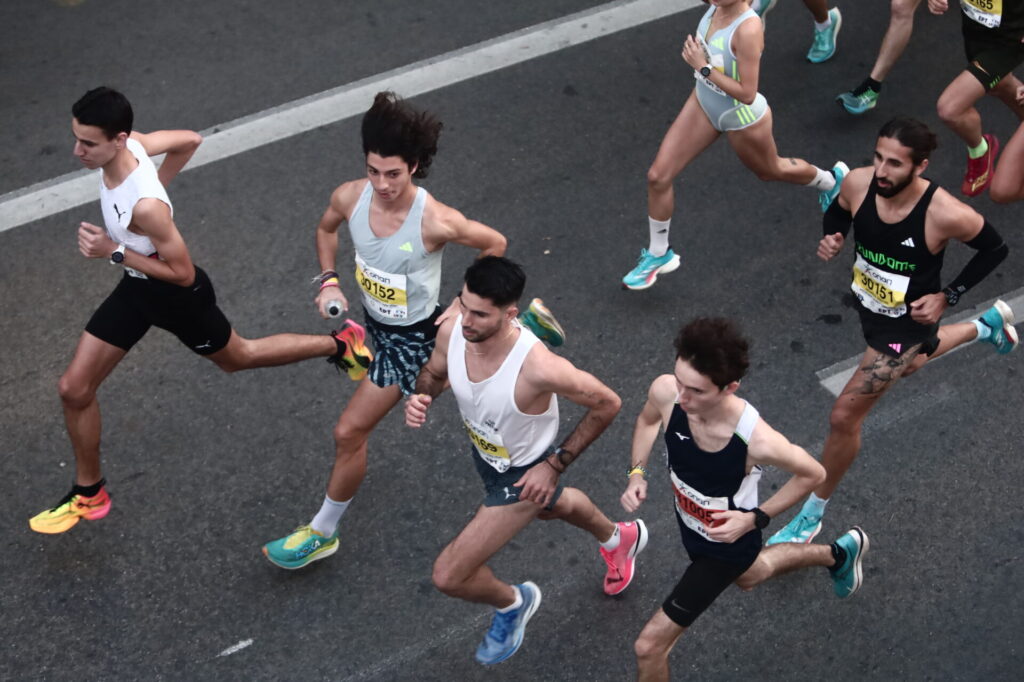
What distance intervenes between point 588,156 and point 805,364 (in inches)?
83.6

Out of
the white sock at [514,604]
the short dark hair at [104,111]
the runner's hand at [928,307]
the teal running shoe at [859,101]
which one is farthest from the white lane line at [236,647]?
the teal running shoe at [859,101]

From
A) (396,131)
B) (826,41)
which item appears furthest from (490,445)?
(826,41)

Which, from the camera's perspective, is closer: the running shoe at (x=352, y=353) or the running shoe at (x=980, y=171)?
the running shoe at (x=352, y=353)

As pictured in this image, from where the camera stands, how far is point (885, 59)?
775 centimetres

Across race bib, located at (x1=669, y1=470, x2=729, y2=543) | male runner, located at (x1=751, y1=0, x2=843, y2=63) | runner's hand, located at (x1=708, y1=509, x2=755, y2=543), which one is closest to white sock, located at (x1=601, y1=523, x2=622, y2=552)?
race bib, located at (x1=669, y1=470, x2=729, y2=543)

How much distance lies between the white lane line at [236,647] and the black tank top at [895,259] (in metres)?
3.02

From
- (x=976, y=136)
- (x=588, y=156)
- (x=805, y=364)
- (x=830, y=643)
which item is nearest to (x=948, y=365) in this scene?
(x=805, y=364)

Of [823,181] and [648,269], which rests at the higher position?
[823,181]

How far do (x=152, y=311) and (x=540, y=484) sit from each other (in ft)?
6.62

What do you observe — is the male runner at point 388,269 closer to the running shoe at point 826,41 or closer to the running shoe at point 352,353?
the running shoe at point 352,353

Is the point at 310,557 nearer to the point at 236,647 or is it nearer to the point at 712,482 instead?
the point at 236,647

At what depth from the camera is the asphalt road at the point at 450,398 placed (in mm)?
5164

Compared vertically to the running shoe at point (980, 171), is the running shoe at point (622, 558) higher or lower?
lower

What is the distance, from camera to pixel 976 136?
22.8 ft
